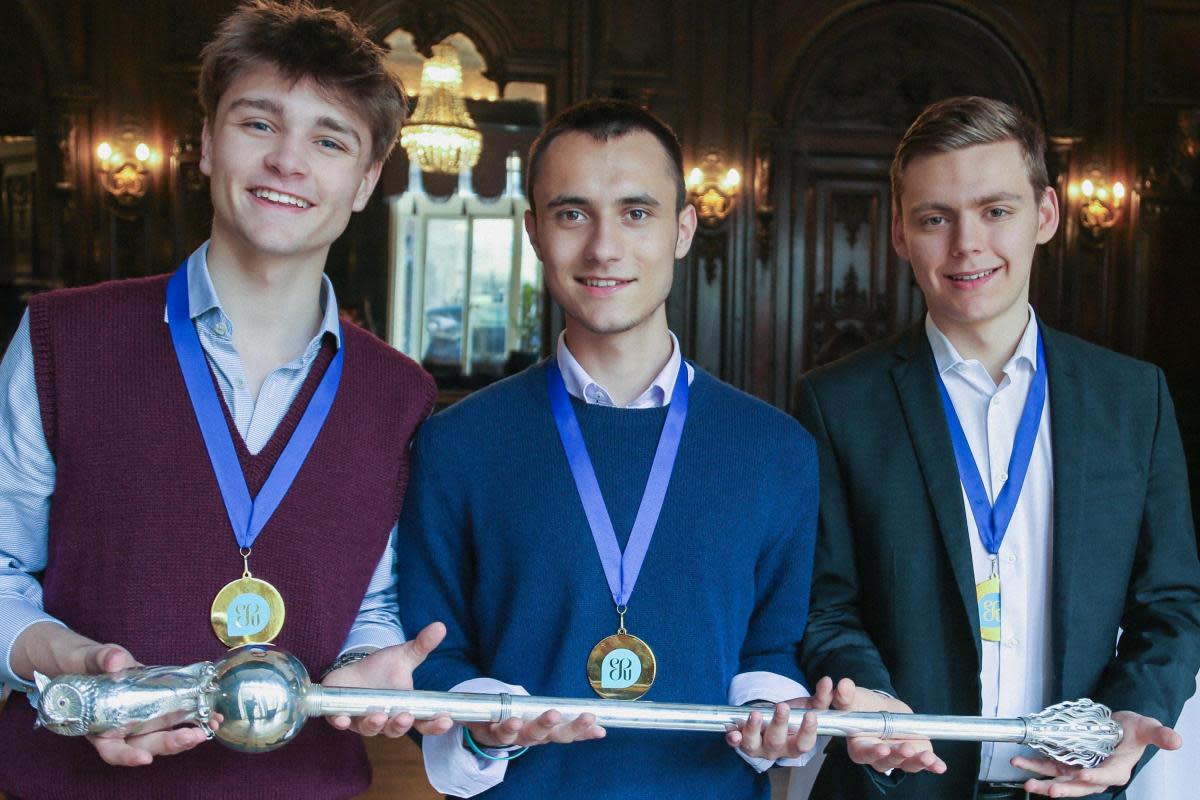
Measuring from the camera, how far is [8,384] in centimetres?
167

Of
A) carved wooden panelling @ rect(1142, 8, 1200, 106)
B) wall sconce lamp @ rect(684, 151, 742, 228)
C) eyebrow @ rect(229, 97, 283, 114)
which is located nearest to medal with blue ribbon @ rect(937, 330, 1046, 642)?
eyebrow @ rect(229, 97, 283, 114)

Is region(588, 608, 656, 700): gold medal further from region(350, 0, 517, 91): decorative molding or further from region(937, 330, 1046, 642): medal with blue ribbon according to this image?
region(350, 0, 517, 91): decorative molding

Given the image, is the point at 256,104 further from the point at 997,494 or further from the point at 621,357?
the point at 997,494

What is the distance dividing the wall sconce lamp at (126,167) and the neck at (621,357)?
6.19 metres

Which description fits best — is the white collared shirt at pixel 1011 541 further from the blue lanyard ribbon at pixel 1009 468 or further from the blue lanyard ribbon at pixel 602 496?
the blue lanyard ribbon at pixel 602 496

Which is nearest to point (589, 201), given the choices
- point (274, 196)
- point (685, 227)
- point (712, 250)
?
point (685, 227)

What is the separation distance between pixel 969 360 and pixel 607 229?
0.69m

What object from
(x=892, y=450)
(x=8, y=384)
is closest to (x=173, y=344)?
(x=8, y=384)

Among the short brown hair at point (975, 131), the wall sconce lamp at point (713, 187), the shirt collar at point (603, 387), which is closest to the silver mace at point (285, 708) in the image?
the shirt collar at point (603, 387)

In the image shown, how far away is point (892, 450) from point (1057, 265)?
6620 mm

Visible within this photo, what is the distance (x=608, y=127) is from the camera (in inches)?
72.9

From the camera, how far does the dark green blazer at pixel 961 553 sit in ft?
5.98

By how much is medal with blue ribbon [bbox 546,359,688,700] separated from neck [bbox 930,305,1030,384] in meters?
0.52

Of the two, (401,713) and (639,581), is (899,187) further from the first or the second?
(401,713)
